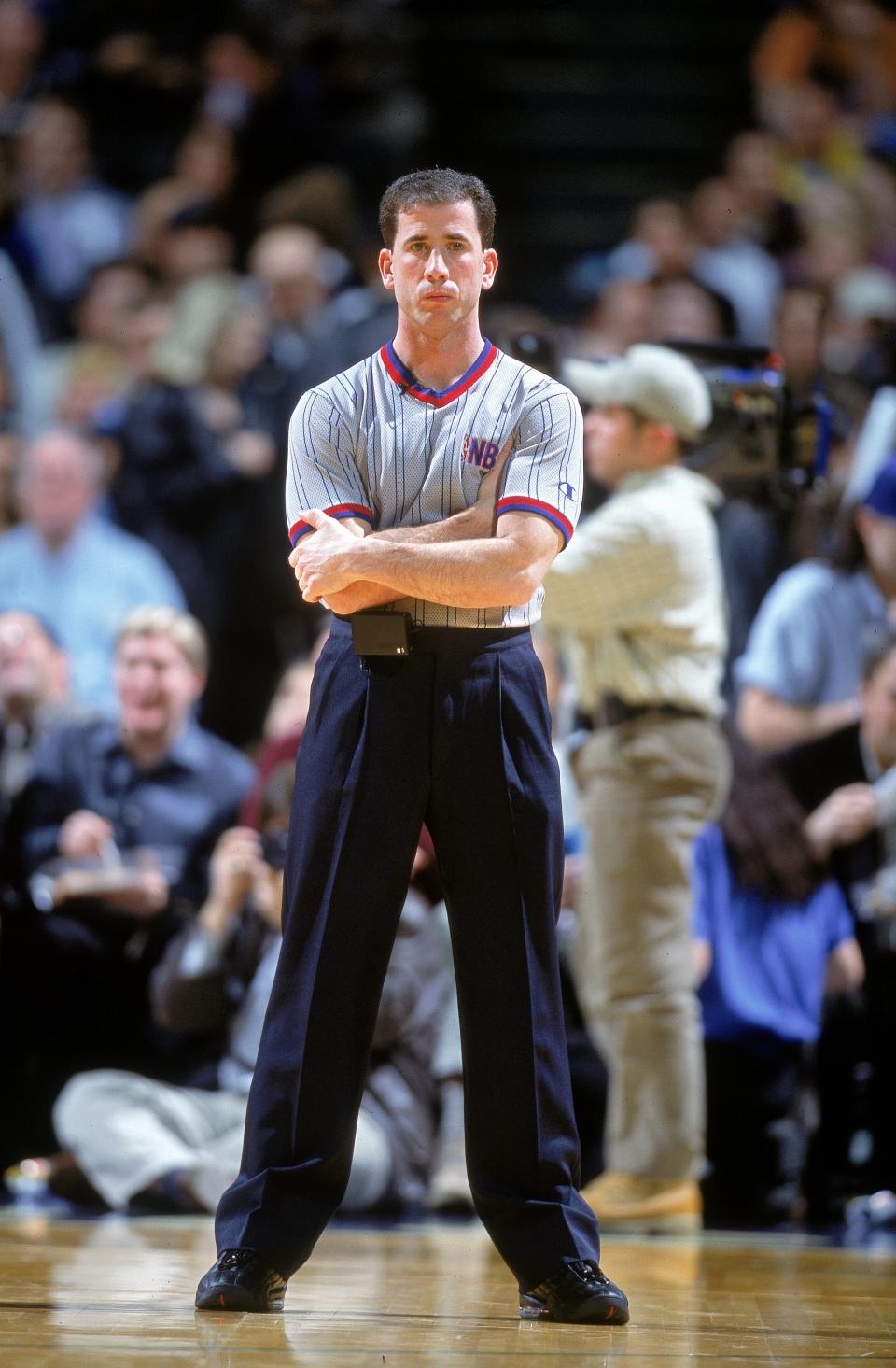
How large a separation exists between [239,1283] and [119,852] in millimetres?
2970

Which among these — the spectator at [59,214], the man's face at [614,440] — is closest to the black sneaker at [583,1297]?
the man's face at [614,440]

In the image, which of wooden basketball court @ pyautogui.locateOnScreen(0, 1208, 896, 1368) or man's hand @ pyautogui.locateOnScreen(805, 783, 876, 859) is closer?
wooden basketball court @ pyautogui.locateOnScreen(0, 1208, 896, 1368)

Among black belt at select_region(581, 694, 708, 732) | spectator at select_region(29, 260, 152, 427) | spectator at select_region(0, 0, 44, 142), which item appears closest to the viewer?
black belt at select_region(581, 694, 708, 732)

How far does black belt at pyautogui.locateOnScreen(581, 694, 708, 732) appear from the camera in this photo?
16.3ft

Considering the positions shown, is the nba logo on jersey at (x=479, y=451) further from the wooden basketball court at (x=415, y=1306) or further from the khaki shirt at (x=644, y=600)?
the khaki shirt at (x=644, y=600)

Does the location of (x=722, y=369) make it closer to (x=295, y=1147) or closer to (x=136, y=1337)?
(x=295, y=1147)

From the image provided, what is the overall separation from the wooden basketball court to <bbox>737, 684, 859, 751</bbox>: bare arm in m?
Answer: 1.87

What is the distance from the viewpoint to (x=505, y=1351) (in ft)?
9.08

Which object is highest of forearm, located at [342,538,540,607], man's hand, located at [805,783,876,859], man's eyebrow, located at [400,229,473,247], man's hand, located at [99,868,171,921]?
man's eyebrow, located at [400,229,473,247]

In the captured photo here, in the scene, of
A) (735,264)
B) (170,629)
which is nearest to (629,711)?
(170,629)

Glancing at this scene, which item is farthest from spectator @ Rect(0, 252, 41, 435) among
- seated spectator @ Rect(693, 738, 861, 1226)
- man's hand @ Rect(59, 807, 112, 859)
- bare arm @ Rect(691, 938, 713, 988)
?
bare arm @ Rect(691, 938, 713, 988)

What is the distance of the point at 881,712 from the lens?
5828 millimetres

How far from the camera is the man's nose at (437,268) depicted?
3.09 meters

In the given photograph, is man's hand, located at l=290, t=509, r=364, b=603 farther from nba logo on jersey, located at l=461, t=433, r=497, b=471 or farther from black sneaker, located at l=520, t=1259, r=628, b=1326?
black sneaker, located at l=520, t=1259, r=628, b=1326
